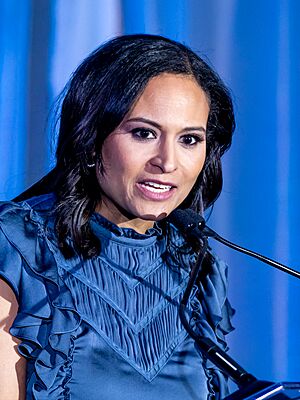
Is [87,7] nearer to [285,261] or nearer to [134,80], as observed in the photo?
[134,80]

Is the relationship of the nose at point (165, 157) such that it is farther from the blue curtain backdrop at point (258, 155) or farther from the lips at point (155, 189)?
the blue curtain backdrop at point (258, 155)

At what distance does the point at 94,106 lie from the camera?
1.41 metres

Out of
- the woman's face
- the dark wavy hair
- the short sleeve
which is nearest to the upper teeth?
the woman's face

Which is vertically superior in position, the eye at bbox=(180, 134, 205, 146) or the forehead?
the forehead

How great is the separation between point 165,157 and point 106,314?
271 mm

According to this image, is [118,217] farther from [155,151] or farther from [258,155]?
[258,155]

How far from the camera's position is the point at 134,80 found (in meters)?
1.38

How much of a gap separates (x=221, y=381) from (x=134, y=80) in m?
0.53

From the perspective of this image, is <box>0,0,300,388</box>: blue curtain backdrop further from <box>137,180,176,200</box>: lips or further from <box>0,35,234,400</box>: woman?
<box>137,180,176,200</box>: lips

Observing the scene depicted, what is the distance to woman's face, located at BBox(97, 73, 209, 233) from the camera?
1.36 meters

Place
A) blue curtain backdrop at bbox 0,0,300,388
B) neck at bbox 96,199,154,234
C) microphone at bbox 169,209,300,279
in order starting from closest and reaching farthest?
microphone at bbox 169,209,300,279
neck at bbox 96,199,154,234
blue curtain backdrop at bbox 0,0,300,388

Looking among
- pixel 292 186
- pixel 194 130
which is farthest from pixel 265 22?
pixel 194 130

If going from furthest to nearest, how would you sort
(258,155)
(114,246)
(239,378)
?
(258,155), (114,246), (239,378)

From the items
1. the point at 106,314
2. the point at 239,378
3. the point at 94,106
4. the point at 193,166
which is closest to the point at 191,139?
the point at 193,166
